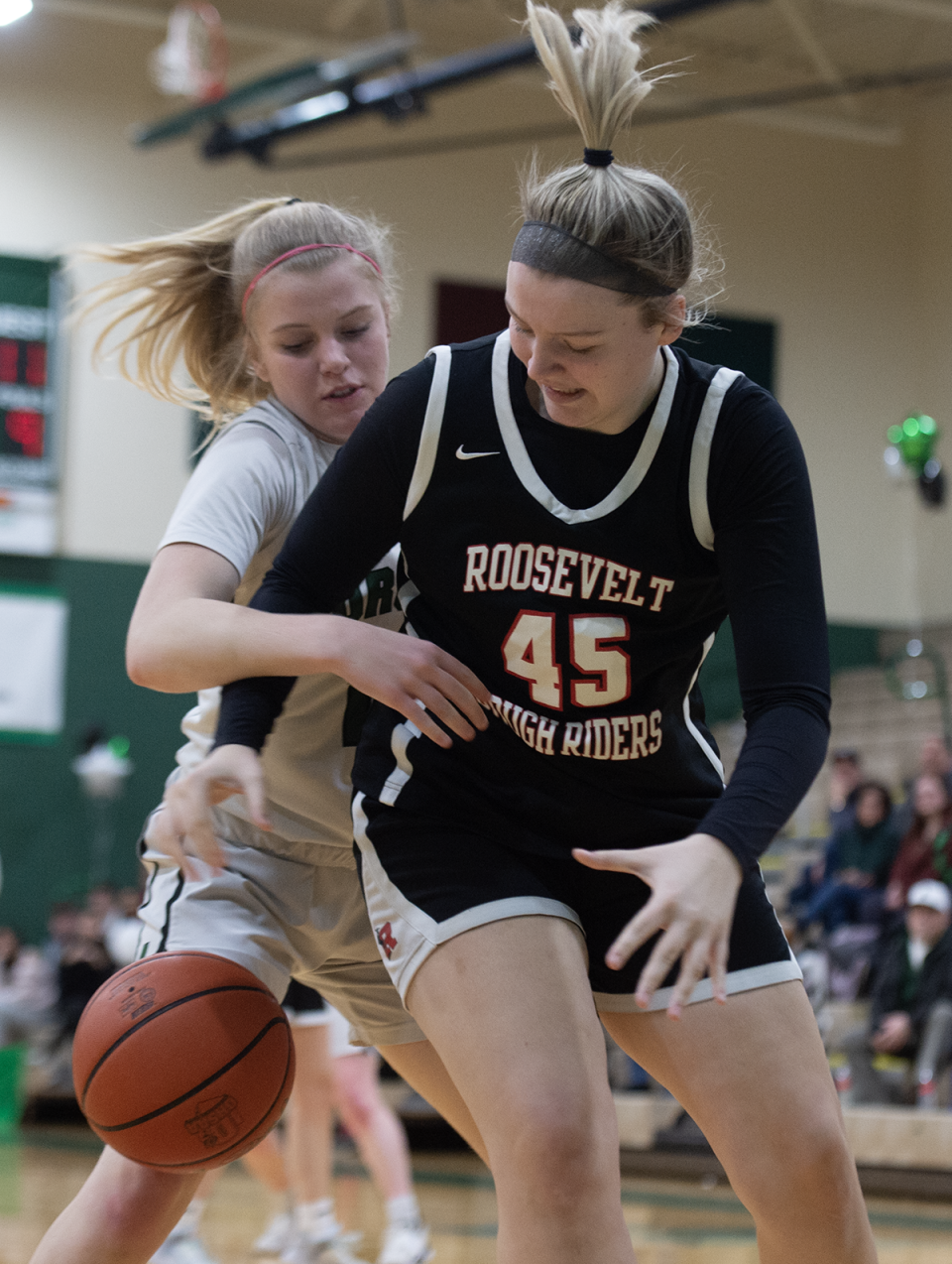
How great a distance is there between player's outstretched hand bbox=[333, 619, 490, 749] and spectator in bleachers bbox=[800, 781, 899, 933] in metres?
6.73

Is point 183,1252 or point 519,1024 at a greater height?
point 519,1024

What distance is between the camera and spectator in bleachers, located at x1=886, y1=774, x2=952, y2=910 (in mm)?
7992

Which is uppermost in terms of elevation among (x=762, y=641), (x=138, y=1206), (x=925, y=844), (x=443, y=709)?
(x=762, y=641)

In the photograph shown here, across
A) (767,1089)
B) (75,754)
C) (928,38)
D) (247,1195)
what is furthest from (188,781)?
(928,38)

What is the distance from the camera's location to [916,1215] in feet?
19.0

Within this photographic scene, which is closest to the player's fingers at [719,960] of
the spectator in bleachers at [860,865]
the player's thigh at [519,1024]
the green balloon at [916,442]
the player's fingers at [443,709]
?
the player's thigh at [519,1024]

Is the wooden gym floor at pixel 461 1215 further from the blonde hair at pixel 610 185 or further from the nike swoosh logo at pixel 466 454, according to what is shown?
the blonde hair at pixel 610 185

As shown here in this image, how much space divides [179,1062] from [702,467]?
120cm

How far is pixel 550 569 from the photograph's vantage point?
6.74ft

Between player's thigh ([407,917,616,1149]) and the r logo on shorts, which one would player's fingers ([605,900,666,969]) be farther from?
the r logo on shorts

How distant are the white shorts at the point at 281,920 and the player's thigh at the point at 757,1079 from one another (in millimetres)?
690

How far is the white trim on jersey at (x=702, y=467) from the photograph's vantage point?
6.65 feet

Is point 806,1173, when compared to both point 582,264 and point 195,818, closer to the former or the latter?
point 195,818

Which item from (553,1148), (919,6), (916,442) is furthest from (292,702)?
(919,6)
